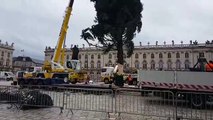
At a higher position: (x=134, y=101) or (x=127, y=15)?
→ (x=127, y=15)

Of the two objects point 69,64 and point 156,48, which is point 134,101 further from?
point 156,48

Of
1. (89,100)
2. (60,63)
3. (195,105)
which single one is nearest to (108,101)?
(89,100)

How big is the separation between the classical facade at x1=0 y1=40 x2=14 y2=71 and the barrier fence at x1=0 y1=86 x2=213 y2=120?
91.2 meters

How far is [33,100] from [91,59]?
87.3 metres

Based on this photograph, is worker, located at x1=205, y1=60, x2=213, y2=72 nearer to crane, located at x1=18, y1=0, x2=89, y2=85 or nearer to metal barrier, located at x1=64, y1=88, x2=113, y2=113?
metal barrier, located at x1=64, y1=88, x2=113, y2=113

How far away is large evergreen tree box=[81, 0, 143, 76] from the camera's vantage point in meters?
26.4

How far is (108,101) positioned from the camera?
9180 millimetres

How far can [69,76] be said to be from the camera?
77.3ft

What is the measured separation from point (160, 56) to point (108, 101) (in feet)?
266

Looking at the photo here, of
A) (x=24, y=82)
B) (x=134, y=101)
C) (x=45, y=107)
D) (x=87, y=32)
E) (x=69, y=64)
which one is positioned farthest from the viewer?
(x=87, y=32)

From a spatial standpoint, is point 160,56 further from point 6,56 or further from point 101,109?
point 101,109

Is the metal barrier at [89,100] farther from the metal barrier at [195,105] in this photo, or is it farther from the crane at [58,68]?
the crane at [58,68]

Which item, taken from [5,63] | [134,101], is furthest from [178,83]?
[5,63]

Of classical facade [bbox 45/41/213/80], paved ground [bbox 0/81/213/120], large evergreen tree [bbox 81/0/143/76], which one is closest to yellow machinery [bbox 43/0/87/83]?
large evergreen tree [bbox 81/0/143/76]
